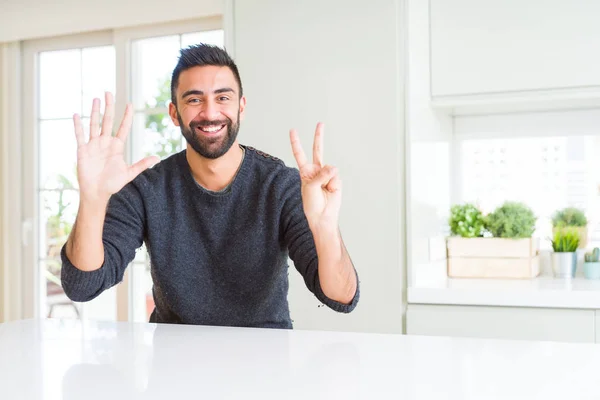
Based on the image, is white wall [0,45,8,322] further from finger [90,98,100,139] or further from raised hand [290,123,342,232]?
raised hand [290,123,342,232]

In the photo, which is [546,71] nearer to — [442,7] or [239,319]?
[442,7]

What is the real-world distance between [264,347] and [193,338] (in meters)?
0.18

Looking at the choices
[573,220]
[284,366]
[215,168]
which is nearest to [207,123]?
[215,168]

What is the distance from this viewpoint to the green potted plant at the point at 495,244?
109 inches

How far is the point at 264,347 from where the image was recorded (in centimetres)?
129

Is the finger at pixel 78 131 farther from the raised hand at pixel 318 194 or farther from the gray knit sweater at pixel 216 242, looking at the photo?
the raised hand at pixel 318 194

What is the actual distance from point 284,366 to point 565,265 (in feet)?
6.58

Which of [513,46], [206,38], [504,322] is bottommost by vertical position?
[504,322]

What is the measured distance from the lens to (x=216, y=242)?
1799 mm

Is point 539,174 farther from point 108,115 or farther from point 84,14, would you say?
point 84,14

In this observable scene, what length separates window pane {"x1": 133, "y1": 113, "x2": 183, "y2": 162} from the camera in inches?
140

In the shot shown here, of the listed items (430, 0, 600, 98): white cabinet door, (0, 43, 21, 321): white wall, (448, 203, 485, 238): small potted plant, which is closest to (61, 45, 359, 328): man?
(430, 0, 600, 98): white cabinet door

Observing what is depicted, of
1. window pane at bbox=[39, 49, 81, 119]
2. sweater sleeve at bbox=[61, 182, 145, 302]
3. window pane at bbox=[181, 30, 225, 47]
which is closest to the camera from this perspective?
sweater sleeve at bbox=[61, 182, 145, 302]

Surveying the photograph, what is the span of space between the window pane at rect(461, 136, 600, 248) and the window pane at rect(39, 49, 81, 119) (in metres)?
2.12
